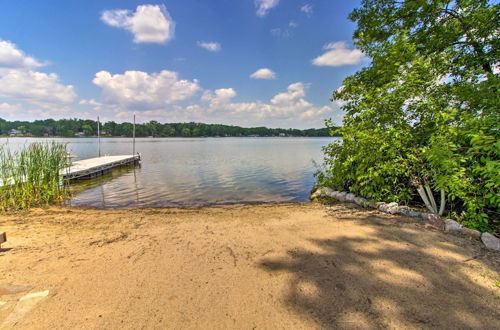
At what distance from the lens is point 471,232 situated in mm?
4051

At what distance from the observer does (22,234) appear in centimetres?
477

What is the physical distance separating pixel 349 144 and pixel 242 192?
21.9ft

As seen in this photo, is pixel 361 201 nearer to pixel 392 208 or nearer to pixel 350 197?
pixel 350 197

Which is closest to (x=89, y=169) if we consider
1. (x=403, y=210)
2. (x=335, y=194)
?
(x=335, y=194)

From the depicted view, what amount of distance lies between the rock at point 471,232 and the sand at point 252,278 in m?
0.30

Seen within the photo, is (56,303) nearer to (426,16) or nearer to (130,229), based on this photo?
(130,229)

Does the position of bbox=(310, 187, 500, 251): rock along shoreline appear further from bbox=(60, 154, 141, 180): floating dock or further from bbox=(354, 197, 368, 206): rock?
bbox=(60, 154, 141, 180): floating dock

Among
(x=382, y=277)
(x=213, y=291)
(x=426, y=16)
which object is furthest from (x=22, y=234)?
(x=426, y=16)

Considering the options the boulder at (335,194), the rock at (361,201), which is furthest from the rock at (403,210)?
the boulder at (335,194)

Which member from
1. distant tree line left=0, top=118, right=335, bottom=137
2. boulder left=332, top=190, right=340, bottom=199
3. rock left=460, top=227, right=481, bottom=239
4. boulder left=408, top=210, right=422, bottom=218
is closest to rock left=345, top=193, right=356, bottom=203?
boulder left=332, top=190, right=340, bottom=199

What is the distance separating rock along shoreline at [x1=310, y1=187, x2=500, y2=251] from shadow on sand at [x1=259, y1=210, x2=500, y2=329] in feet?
0.82

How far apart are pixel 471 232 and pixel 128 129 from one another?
12517cm

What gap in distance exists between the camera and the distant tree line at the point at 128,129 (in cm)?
9038

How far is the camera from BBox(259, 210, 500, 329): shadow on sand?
2307 mm
